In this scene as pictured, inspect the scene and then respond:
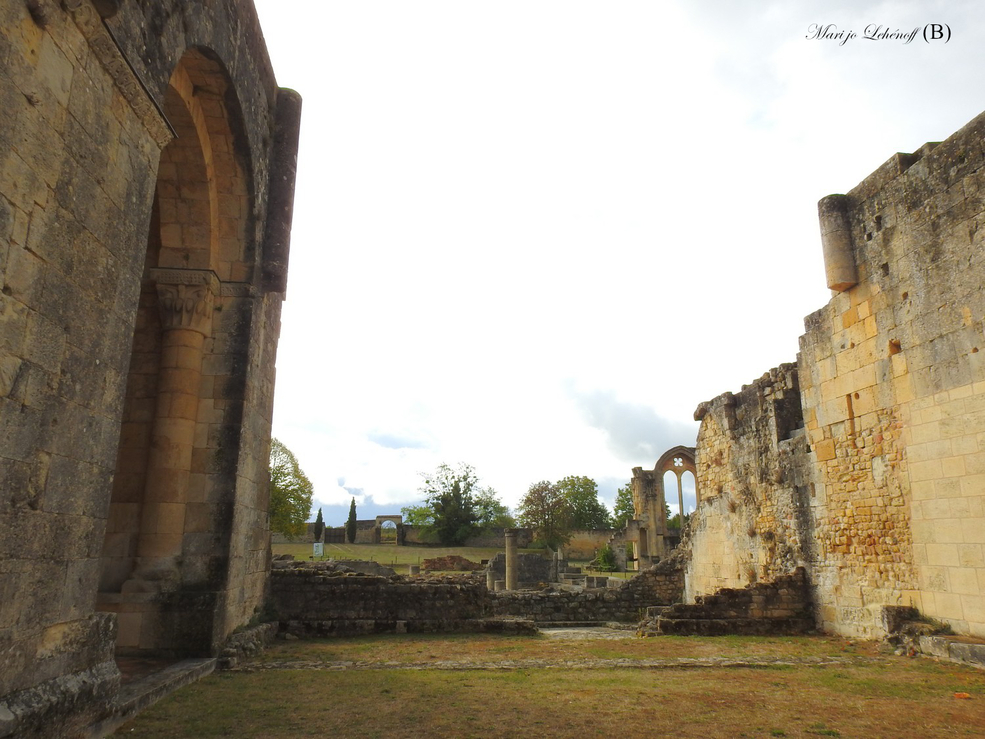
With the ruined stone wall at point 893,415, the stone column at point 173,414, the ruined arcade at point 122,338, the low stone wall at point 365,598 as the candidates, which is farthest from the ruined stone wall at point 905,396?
the stone column at point 173,414

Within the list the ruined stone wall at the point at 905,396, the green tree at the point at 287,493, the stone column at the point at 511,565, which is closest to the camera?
the ruined stone wall at the point at 905,396

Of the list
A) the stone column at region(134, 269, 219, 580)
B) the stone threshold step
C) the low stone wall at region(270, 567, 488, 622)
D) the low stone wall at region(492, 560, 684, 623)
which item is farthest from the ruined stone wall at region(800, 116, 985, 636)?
the stone column at region(134, 269, 219, 580)

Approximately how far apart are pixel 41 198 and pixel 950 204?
1056 centimetres

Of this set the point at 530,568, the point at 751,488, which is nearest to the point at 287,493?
the point at 530,568

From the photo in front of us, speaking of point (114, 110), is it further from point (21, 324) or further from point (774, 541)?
point (774, 541)

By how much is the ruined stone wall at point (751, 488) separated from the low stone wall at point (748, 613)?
62 centimetres

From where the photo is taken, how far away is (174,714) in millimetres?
5480

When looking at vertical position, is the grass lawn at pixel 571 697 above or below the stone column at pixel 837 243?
below

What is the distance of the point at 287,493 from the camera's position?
121 feet

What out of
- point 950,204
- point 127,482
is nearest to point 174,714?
point 127,482

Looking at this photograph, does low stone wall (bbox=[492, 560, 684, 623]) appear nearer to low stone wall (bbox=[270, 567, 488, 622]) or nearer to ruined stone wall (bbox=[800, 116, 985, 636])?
low stone wall (bbox=[270, 567, 488, 622])

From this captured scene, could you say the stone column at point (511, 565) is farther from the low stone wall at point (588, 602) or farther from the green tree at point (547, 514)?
the green tree at point (547, 514)

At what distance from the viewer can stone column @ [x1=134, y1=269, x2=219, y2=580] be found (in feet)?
26.5

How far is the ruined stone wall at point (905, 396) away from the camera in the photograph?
8.91 metres
